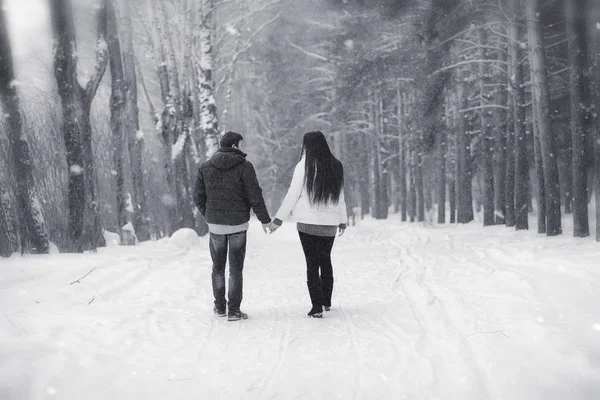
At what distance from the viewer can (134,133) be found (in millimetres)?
17312

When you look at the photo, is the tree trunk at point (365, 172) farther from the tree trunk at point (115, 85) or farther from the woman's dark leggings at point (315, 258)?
the woman's dark leggings at point (315, 258)

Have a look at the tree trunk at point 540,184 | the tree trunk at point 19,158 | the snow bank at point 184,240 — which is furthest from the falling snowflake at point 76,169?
the tree trunk at point 540,184

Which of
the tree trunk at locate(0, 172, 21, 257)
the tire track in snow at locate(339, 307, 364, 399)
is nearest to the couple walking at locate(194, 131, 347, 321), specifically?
the tire track in snow at locate(339, 307, 364, 399)

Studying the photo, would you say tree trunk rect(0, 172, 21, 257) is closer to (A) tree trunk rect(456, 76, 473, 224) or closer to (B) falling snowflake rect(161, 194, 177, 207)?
(B) falling snowflake rect(161, 194, 177, 207)

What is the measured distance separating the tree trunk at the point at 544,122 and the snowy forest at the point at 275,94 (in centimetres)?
4

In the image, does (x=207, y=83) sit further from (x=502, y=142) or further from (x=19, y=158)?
(x=502, y=142)

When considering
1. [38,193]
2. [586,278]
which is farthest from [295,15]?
[586,278]

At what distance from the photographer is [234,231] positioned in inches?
219

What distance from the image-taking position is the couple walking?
5.56 metres

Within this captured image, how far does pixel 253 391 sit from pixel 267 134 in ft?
113

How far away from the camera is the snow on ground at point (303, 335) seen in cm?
363

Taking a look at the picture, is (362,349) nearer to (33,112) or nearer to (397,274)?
(397,274)

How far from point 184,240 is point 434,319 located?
338 inches

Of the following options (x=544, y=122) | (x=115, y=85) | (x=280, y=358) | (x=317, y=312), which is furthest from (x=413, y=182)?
(x=280, y=358)
